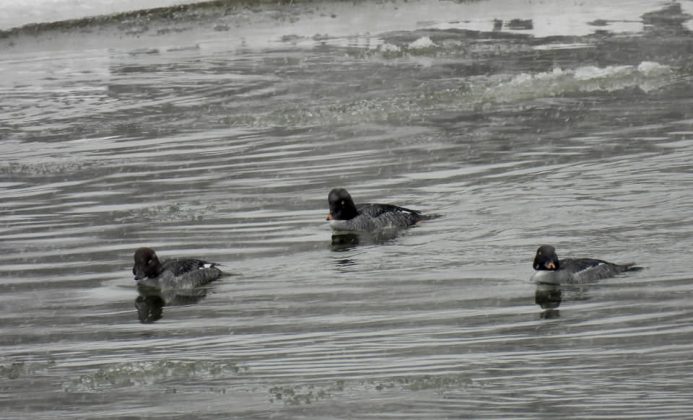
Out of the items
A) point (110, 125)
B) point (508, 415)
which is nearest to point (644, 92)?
point (110, 125)

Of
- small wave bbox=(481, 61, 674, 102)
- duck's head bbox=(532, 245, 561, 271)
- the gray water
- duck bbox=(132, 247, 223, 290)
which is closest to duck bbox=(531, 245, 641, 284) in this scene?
duck's head bbox=(532, 245, 561, 271)

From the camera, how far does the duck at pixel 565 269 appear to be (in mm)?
12891

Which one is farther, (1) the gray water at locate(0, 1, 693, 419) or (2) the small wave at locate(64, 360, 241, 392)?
(2) the small wave at locate(64, 360, 241, 392)

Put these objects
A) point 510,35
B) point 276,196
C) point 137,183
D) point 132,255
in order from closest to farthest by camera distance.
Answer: point 132,255, point 276,196, point 137,183, point 510,35

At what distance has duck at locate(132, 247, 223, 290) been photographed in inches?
531

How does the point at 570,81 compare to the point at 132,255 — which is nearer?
the point at 132,255

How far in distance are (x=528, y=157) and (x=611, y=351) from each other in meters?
7.94

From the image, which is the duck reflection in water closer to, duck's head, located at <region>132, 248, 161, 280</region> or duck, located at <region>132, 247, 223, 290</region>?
duck, located at <region>132, 247, 223, 290</region>

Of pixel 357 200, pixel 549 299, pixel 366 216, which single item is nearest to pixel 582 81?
pixel 357 200

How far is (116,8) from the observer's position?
33625 mm

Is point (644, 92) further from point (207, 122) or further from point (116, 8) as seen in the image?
point (116, 8)

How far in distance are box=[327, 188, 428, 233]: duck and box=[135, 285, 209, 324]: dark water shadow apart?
2389mm

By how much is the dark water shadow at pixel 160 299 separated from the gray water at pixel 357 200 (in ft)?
0.23

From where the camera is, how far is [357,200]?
1717 centimetres
